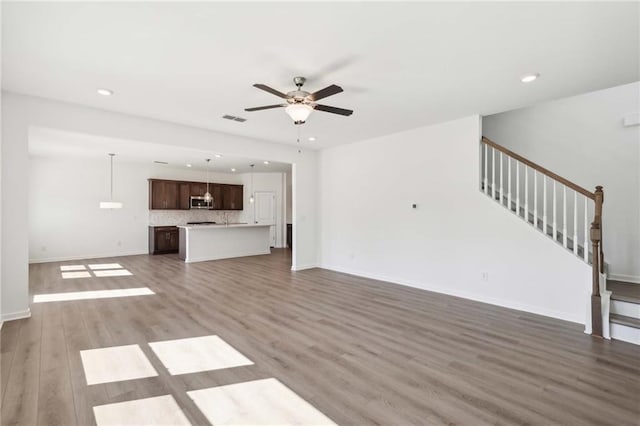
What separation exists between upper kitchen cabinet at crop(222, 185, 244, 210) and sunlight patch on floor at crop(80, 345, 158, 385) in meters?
8.39

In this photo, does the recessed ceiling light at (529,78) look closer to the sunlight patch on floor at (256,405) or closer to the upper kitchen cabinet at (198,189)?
the sunlight patch on floor at (256,405)

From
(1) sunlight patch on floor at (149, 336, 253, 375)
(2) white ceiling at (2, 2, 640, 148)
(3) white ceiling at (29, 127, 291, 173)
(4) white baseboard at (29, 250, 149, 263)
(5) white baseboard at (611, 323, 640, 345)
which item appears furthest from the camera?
(4) white baseboard at (29, 250, 149, 263)

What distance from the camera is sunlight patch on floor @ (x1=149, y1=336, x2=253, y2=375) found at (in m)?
2.61

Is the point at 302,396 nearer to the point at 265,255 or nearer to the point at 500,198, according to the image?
the point at 500,198

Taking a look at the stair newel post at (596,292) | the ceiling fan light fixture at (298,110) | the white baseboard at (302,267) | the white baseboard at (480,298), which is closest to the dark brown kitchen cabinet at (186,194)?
the white baseboard at (302,267)

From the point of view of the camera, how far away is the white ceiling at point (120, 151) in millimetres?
5883

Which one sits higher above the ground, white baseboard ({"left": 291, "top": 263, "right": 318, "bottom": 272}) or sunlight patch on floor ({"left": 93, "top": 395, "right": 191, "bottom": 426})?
white baseboard ({"left": 291, "top": 263, "right": 318, "bottom": 272})

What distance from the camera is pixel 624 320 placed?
10.5 ft

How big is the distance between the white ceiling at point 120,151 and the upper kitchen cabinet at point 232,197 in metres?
1.39

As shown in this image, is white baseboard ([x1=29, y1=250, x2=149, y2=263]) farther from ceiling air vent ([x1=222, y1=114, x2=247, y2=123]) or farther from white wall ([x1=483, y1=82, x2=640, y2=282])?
white wall ([x1=483, y1=82, x2=640, y2=282])

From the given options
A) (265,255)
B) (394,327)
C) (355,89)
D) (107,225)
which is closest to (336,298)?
(394,327)

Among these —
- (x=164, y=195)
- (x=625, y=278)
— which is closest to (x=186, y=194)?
(x=164, y=195)

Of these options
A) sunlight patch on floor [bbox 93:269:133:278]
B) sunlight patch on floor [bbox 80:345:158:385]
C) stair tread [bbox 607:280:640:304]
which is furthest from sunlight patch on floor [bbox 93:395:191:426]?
sunlight patch on floor [bbox 93:269:133:278]

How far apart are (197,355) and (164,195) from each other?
805cm
